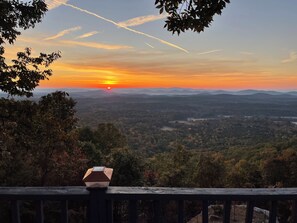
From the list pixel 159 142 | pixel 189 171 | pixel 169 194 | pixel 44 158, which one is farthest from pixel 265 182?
pixel 159 142

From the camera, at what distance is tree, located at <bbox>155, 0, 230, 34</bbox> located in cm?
244

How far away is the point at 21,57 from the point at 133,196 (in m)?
6.58

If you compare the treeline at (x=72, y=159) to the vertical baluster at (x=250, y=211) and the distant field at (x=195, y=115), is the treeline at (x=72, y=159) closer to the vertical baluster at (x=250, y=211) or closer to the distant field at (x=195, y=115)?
the vertical baluster at (x=250, y=211)

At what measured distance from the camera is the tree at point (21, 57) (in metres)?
5.87

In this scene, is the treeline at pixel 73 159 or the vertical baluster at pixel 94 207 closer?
the vertical baluster at pixel 94 207

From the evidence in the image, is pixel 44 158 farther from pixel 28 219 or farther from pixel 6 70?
pixel 6 70

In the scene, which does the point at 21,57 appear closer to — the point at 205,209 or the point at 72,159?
the point at 205,209

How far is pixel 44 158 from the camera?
1571 centimetres

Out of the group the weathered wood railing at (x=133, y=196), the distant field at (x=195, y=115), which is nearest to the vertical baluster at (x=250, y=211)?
the weathered wood railing at (x=133, y=196)

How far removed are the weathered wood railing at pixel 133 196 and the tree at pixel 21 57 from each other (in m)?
4.07

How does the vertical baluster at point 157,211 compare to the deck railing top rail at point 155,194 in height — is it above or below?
below

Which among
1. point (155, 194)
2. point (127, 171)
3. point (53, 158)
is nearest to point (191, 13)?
point (155, 194)

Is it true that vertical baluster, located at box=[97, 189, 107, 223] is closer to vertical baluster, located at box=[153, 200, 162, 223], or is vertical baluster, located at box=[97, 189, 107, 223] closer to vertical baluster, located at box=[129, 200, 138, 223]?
vertical baluster, located at box=[129, 200, 138, 223]

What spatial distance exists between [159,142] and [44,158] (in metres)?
53.3
